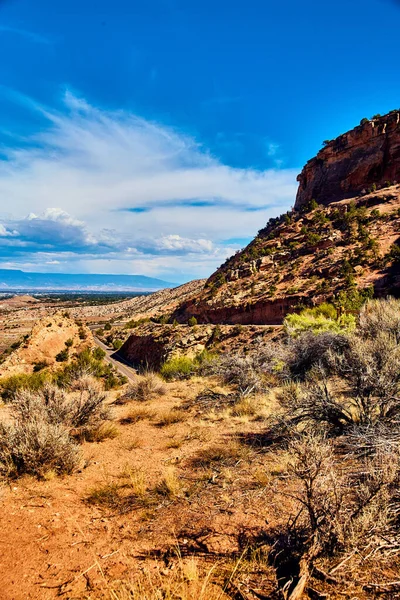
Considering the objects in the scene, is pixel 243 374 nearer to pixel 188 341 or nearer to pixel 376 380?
pixel 376 380

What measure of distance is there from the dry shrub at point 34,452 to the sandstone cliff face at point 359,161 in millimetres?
55545

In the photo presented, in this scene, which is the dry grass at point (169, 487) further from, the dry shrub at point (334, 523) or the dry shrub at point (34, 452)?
the dry shrub at point (334, 523)

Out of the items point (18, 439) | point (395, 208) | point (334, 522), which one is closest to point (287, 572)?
point (334, 522)

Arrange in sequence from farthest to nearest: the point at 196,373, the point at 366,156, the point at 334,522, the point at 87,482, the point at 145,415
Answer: the point at 366,156
the point at 196,373
the point at 145,415
the point at 87,482
the point at 334,522

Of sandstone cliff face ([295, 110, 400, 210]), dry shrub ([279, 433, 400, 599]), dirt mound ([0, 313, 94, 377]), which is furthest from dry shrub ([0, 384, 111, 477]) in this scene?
sandstone cliff face ([295, 110, 400, 210])

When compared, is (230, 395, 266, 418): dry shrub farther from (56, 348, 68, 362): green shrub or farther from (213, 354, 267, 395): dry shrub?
(56, 348, 68, 362): green shrub

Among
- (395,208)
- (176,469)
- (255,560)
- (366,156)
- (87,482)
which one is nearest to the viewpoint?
(255,560)

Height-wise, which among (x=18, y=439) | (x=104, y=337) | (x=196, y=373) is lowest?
(x=104, y=337)

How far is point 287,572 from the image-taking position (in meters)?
2.92

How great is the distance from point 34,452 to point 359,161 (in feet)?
195

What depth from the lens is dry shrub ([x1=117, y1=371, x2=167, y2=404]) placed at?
11070 mm

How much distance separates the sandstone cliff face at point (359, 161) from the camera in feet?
158

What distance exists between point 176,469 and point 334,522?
3353mm

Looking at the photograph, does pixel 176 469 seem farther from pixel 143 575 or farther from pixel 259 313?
pixel 259 313
